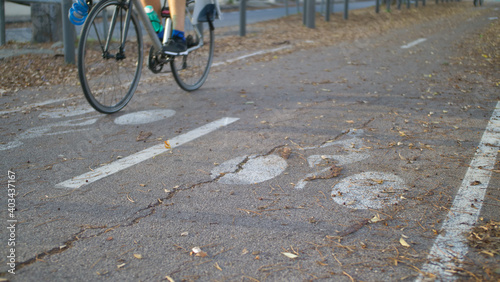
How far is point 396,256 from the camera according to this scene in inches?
80.6

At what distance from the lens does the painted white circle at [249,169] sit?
2.93m

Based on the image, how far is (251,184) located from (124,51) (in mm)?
2358

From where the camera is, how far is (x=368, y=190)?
2.74 metres

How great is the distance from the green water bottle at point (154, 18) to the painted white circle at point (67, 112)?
1.03 meters

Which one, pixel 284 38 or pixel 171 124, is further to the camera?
pixel 284 38

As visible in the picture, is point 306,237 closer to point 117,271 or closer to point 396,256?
point 396,256

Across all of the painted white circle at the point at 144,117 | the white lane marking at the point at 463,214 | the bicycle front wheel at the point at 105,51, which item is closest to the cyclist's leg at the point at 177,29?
the bicycle front wheel at the point at 105,51

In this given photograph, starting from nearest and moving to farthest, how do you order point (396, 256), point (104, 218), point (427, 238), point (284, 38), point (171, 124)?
point (396, 256), point (427, 238), point (104, 218), point (171, 124), point (284, 38)

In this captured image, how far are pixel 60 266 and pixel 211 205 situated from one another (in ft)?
2.78

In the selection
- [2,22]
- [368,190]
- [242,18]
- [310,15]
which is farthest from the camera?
[310,15]

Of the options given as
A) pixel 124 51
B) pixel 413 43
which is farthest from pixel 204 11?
pixel 413 43

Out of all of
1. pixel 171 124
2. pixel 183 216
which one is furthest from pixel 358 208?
pixel 171 124

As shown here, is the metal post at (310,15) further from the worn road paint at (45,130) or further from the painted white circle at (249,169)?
the painted white circle at (249,169)

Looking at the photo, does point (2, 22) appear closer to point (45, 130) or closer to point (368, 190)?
point (45, 130)
